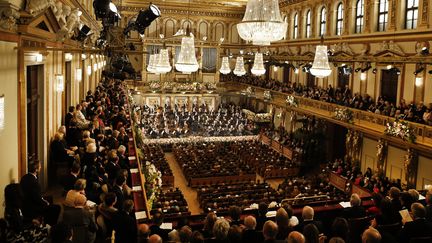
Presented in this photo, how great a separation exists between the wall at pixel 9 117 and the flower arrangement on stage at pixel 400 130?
51.4 feet

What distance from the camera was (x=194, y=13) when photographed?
43469 millimetres

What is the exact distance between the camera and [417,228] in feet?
20.8

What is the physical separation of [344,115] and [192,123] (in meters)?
15.8

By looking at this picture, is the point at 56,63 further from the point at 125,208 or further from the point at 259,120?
the point at 259,120

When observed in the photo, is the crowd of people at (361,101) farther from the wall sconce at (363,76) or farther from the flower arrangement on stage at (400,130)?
the wall sconce at (363,76)

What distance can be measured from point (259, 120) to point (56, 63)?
2709 centimetres

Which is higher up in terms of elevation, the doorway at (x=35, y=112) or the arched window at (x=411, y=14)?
the arched window at (x=411, y=14)

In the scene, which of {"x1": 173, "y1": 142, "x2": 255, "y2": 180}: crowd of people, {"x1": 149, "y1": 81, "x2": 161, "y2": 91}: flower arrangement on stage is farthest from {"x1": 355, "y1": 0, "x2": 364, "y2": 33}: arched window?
{"x1": 149, "y1": 81, "x2": 161, "y2": 91}: flower arrangement on stage

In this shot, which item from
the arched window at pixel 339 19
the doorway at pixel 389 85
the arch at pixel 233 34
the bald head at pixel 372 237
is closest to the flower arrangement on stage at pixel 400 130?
the doorway at pixel 389 85

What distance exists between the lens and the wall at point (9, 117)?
611 cm

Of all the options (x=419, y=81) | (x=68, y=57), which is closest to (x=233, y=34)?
(x=419, y=81)

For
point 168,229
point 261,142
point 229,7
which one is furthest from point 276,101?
point 168,229

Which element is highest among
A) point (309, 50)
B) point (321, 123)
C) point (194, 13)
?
point (194, 13)

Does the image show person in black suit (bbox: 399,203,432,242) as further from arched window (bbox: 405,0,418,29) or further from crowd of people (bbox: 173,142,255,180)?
crowd of people (bbox: 173,142,255,180)
